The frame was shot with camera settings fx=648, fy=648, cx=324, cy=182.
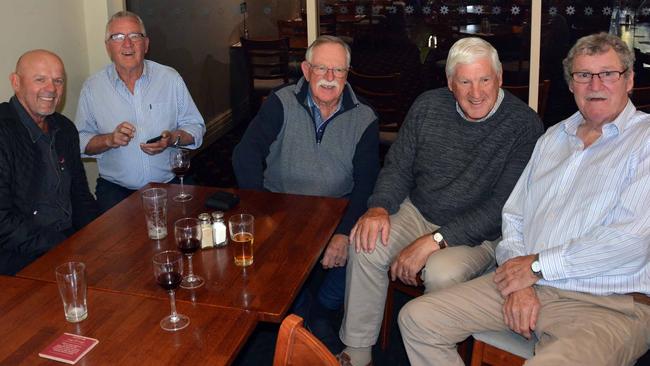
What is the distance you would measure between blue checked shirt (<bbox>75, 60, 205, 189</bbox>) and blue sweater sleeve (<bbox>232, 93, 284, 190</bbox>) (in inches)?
19.6

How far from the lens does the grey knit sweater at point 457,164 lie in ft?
8.63

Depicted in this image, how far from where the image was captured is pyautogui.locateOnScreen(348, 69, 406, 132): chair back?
4.17 meters

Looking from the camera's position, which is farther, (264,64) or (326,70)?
(264,64)

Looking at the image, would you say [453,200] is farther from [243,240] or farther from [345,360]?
[243,240]

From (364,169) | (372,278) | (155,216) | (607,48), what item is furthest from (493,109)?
(155,216)

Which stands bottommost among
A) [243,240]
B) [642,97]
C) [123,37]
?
[243,240]

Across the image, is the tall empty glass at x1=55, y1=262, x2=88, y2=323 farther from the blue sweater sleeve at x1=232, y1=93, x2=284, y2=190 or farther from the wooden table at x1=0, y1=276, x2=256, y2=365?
the blue sweater sleeve at x1=232, y1=93, x2=284, y2=190

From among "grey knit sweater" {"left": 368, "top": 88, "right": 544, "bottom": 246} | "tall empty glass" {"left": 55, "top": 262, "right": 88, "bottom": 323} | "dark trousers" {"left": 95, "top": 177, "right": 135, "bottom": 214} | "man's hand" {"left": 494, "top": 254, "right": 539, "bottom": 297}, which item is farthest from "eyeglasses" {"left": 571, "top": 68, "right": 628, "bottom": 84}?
"dark trousers" {"left": 95, "top": 177, "right": 135, "bottom": 214}

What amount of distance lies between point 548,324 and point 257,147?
1.51 m

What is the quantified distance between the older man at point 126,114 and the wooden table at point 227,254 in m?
0.66

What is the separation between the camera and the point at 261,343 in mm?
3041

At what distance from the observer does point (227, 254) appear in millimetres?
2154

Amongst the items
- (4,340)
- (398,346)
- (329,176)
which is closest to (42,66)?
(329,176)

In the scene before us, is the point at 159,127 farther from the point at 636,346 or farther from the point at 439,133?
the point at 636,346
